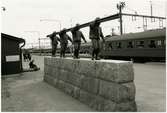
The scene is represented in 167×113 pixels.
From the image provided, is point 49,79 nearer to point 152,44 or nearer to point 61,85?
point 61,85

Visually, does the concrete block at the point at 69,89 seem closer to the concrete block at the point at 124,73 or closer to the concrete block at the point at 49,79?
the concrete block at the point at 49,79

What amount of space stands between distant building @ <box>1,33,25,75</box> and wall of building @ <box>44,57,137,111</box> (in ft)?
32.7

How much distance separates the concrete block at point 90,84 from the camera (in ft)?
23.9

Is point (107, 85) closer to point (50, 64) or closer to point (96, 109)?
point (96, 109)

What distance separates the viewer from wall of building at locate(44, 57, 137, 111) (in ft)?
20.2

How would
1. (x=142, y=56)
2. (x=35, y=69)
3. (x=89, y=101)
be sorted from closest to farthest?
1. (x=89, y=101)
2. (x=35, y=69)
3. (x=142, y=56)

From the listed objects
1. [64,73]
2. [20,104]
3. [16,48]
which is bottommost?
[20,104]

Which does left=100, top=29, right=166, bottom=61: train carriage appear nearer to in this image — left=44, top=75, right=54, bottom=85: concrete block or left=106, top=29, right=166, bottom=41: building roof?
left=106, top=29, right=166, bottom=41: building roof

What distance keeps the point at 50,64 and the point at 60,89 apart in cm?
269

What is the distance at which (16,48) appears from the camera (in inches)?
757

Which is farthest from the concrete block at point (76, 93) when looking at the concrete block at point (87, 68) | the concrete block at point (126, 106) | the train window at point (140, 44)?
the train window at point (140, 44)

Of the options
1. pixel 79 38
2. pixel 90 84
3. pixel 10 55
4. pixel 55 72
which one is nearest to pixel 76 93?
pixel 90 84

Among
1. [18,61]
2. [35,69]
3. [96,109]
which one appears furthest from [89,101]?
[35,69]

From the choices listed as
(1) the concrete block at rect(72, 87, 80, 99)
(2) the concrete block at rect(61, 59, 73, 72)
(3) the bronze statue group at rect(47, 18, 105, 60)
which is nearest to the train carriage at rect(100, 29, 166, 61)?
(3) the bronze statue group at rect(47, 18, 105, 60)
